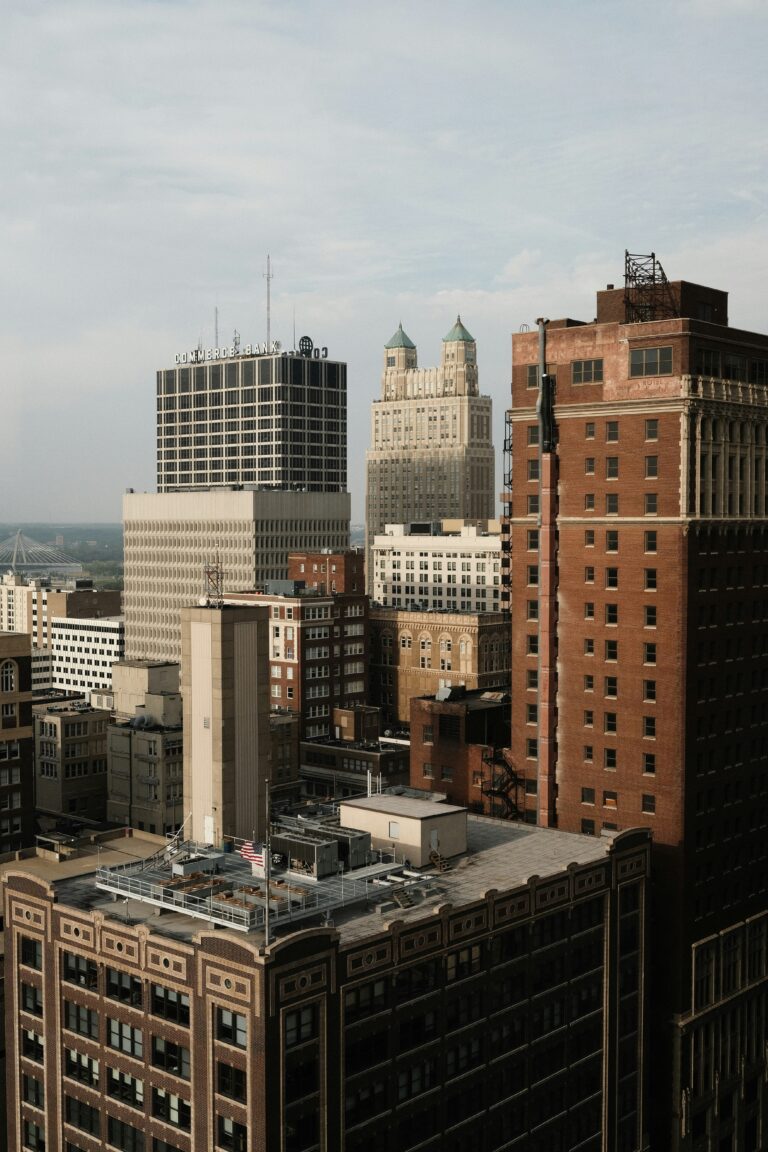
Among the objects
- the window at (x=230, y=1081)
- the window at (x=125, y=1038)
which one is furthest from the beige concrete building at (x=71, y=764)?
the window at (x=230, y=1081)

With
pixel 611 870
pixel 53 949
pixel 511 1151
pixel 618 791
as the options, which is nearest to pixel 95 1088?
pixel 53 949

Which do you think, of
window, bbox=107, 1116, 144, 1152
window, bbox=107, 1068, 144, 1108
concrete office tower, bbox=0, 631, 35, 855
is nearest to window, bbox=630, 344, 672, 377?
window, bbox=107, 1068, 144, 1108

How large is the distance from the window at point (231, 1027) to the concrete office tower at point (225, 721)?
2294cm

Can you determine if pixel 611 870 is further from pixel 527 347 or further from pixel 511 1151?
pixel 527 347

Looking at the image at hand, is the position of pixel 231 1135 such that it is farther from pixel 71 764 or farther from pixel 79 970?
pixel 71 764

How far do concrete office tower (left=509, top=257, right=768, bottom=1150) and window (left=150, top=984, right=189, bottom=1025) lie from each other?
47625 millimetres

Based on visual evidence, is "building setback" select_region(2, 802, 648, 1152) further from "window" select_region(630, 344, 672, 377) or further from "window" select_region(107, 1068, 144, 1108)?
"window" select_region(630, 344, 672, 377)

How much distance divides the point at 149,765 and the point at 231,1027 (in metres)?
99.4

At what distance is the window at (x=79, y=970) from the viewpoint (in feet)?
250

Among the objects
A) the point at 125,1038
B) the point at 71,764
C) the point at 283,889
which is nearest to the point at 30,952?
the point at 125,1038

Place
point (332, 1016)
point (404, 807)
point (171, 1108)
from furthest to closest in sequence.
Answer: point (404, 807) < point (171, 1108) < point (332, 1016)

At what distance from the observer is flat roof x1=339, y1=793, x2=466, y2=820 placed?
89125mm

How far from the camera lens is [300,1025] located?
68125 mm

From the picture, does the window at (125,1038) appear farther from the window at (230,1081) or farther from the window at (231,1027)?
the window at (231,1027)
